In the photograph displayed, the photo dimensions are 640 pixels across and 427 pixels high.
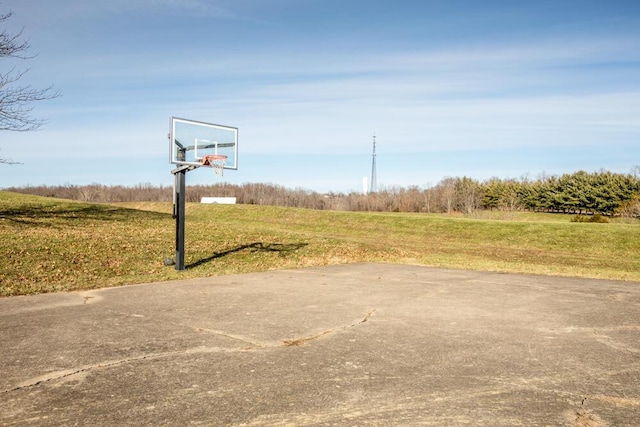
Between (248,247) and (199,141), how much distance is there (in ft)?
19.7

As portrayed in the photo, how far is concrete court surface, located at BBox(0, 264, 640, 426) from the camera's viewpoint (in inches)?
162

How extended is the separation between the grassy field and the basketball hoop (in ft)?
10.1

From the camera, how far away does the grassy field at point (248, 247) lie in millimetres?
13711

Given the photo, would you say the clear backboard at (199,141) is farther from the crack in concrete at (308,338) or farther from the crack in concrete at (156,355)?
the crack in concrete at (156,355)

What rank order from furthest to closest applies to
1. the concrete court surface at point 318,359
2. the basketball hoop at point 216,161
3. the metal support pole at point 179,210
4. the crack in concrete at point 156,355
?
the basketball hoop at point 216,161 < the metal support pole at point 179,210 < the crack in concrete at point 156,355 < the concrete court surface at point 318,359

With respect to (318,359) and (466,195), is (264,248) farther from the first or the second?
(466,195)

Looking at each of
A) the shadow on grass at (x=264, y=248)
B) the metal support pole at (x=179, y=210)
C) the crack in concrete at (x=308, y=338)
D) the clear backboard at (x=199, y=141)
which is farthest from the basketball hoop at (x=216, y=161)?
the crack in concrete at (x=308, y=338)

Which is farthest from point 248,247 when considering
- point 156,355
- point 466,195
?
point 466,195

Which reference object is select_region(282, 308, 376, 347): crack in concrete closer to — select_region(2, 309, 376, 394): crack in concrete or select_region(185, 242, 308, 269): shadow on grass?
select_region(2, 309, 376, 394): crack in concrete

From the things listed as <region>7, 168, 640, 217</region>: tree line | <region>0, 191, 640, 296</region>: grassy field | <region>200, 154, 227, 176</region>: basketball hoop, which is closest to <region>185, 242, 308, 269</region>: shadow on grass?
<region>0, 191, 640, 296</region>: grassy field

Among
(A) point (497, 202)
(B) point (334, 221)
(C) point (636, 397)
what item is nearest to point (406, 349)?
(C) point (636, 397)

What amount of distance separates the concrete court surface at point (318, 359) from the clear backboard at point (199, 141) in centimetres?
525

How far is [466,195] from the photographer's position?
320ft

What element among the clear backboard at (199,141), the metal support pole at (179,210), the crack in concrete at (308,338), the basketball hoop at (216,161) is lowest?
the crack in concrete at (308,338)
